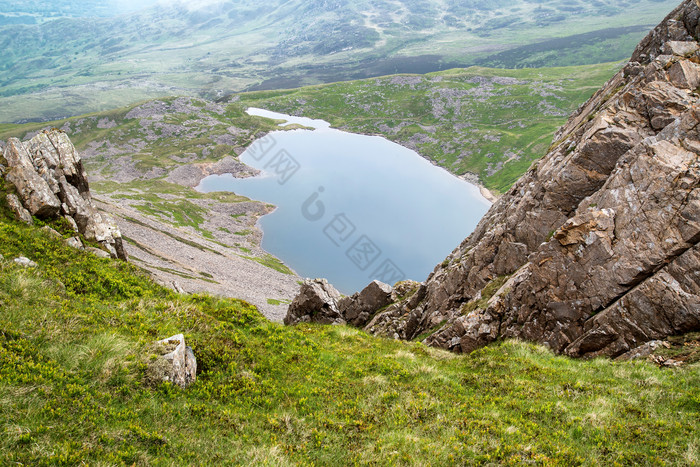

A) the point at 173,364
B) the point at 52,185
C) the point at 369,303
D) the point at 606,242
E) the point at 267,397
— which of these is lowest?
the point at 369,303

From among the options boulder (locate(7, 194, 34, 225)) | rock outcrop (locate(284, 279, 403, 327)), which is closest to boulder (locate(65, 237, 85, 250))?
boulder (locate(7, 194, 34, 225))

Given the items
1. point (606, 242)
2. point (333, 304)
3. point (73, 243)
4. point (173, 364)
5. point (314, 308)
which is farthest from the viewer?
point (333, 304)

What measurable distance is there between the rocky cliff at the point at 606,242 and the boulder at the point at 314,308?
770cm

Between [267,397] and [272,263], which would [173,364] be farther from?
[272,263]

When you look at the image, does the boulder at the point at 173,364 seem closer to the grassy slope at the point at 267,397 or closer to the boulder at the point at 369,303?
the grassy slope at the point at 267,397

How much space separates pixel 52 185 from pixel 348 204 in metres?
117

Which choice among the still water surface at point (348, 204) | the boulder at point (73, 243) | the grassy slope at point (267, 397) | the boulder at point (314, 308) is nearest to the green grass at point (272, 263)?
the still water surface at point (348, 204)

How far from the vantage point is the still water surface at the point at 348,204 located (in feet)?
363

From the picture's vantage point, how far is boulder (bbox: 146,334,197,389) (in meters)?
13.2

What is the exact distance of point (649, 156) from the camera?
2206 centimetres

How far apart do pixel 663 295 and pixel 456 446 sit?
48.3 feet

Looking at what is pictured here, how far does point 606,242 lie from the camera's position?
862 inches

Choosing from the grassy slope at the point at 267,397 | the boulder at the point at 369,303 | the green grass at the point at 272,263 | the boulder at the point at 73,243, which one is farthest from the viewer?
the green grass at the point at 272,263

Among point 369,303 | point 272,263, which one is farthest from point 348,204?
point 369,303
